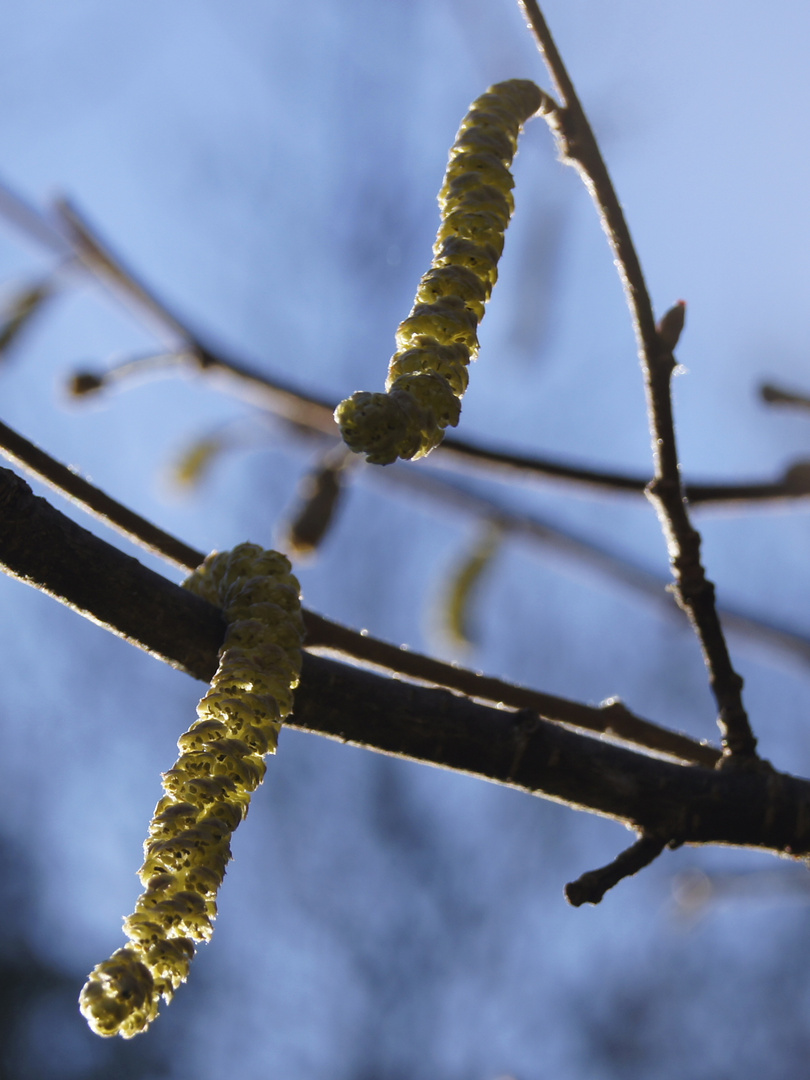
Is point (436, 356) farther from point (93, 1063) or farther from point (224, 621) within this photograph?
point (93, 1063)

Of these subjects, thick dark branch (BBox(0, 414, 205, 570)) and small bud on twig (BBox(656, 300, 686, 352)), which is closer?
thick dark branch (BBox(0, 414, 205, 570))

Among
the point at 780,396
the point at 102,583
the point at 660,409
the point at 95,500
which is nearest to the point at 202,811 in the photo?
the point at 102,583

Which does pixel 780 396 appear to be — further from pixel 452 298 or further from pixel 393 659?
pixel 452 298

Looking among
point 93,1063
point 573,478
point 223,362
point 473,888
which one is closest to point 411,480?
point 223,362

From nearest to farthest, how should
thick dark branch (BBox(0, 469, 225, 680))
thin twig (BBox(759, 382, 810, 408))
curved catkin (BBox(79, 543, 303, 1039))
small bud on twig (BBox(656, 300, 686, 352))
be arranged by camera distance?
curved catkin (BBox(79, 543, 303, 1039)), thick dark branch (BBox(0, 469, 225, 680)), small bud on twig (BBox(656, 300, 686, 352)), thin twig (BBox(759, 382, 810, 408))

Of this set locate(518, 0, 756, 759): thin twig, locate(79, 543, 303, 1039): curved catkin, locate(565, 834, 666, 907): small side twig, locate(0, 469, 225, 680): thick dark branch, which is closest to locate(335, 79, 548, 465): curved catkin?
locate(518, 0, 756, 759): thin twig

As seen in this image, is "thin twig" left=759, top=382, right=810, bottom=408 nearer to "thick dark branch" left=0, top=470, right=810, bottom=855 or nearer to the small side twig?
"thick dark branch" left=0, top=470, right=810, bottom=855

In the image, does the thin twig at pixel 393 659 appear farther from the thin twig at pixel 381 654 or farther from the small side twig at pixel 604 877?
the small side twig at pixel 604 877
